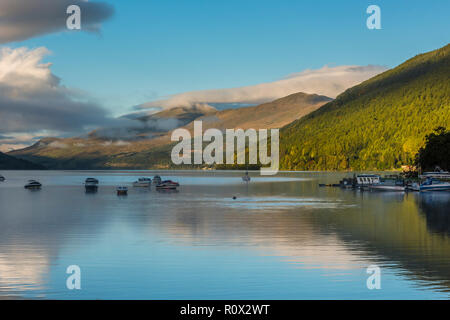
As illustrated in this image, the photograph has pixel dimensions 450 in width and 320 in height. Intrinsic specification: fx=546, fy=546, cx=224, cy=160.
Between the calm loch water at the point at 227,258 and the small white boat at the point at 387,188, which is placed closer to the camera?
the calm loch water at the point at 227,258

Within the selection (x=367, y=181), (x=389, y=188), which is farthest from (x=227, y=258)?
(x=367, y=181)

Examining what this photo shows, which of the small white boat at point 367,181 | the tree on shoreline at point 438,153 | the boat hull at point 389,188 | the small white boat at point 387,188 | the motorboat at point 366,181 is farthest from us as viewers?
the tree on shoreline at point 438,153

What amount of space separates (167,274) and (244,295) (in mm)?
6283

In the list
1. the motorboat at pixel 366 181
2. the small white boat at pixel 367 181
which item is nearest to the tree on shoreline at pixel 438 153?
the small white boat at pixel 367 181

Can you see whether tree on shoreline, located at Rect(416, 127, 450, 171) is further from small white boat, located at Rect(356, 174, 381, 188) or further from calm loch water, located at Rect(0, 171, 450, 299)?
calm loch water, located at Rect(0, 171, 450, 299)

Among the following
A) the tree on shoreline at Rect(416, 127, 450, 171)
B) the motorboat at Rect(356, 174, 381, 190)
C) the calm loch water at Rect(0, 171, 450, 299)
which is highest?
the tree on shoreline at Rect(416, 127, 450, 171)

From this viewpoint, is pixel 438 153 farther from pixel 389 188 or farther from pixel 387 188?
pixel 387 188

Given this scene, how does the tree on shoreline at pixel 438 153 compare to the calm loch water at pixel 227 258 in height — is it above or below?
above

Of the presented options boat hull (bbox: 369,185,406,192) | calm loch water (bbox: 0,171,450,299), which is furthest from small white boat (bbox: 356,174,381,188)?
calm loch water (bbox: 0,171,450,299)

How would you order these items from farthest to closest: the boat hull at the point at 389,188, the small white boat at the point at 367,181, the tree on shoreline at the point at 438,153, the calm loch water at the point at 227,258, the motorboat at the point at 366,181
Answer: the tree on shoreline at the point at 438,153 < the small white boat at the point at 367,181 < the motorboat at the point at 366,181 < the boat hull at the point at 389,188 < the calm loch water at the point at 227,258

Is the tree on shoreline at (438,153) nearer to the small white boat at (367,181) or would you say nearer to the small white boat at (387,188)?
the small white boat at (367,181)

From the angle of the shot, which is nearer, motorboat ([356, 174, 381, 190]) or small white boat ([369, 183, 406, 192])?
small white boat ([369, 183, 406, 192])

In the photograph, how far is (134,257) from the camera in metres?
34.6
